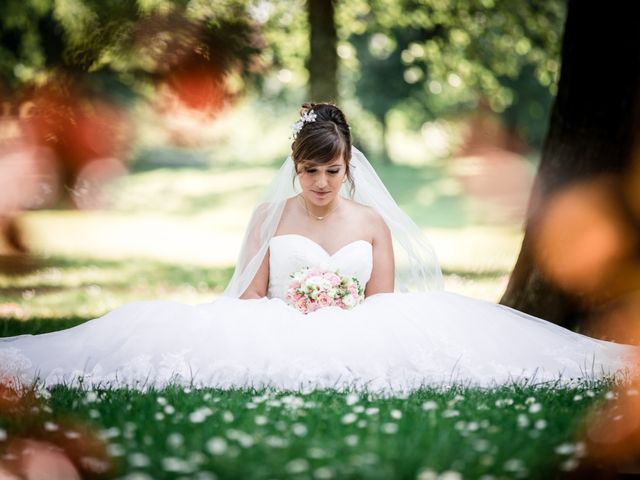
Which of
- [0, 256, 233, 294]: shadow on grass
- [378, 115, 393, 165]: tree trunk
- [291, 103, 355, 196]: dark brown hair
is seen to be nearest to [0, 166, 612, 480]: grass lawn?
[291, 103, 355, 196]: dark brown hair

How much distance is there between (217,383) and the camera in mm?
4938

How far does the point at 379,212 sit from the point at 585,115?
6.74 feet

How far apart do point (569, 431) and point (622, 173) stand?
3.26 m

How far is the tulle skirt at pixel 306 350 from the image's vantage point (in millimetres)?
4992

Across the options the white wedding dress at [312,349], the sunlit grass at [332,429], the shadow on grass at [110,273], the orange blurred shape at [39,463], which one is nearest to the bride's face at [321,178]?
the white wedding dress at [312,349]

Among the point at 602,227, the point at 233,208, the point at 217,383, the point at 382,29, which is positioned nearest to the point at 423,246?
the point at 602,227

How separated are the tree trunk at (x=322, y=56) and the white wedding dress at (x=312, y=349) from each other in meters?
6.02

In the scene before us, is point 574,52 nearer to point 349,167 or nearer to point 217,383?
point 349,167

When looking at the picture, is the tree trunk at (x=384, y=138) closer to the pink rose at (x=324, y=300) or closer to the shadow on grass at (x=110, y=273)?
the shadow on grass at (x=110, y=273)

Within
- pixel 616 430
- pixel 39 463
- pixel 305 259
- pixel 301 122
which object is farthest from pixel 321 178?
pixel 39 463

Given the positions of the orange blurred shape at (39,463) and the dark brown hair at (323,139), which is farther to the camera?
the dark brown hair at (323,139)

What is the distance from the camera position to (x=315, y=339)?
510 centimetres

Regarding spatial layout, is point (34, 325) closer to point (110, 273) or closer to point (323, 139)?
point (323, 139)

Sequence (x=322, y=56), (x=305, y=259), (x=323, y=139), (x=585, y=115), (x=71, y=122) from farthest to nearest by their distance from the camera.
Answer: (x=322, y=56)
(x=585, y=115)
(x=305, y=259)
(x=323, y=139)
(x=71, y=122)
